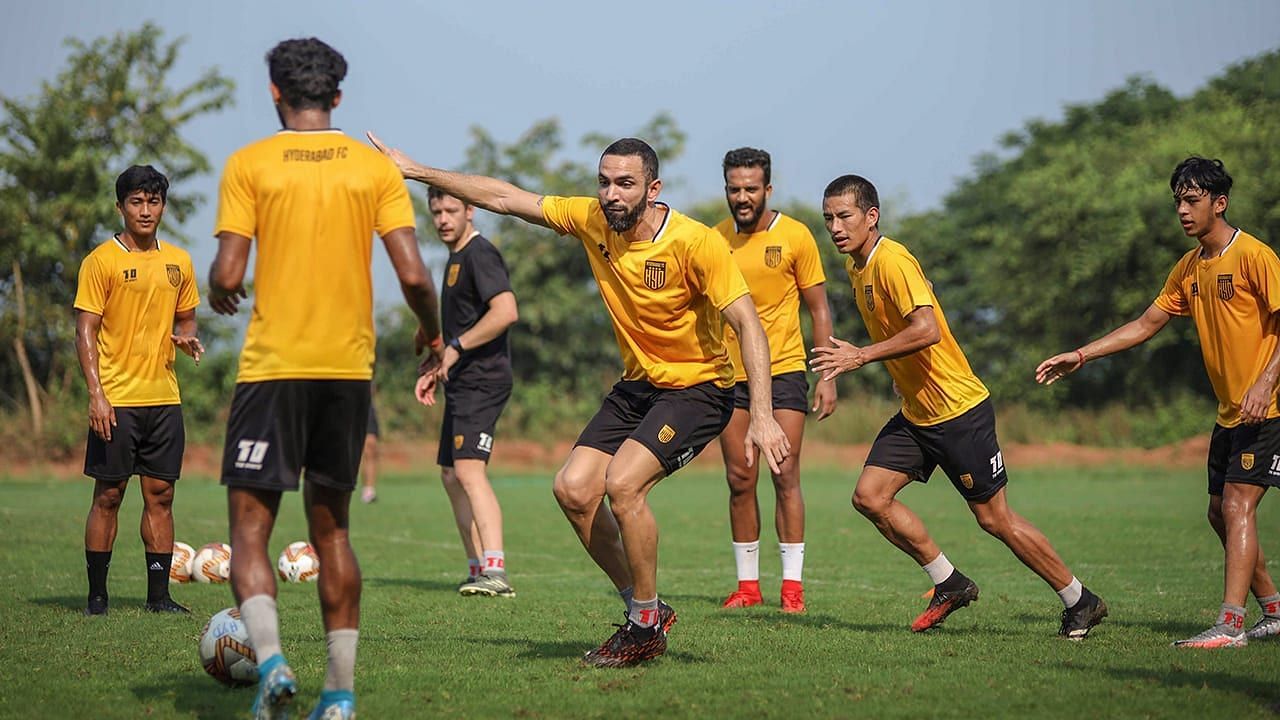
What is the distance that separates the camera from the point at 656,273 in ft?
24.3

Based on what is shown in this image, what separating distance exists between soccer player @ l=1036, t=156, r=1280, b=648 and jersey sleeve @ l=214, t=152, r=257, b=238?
183 inches

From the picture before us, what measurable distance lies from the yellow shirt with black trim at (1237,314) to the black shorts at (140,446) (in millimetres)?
6836

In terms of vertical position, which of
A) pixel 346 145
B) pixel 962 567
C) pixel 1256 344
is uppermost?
pixel 346 145

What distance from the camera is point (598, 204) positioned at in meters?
7.67

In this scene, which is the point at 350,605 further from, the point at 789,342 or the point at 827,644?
the point at 789,342

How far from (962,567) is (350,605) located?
8.35m

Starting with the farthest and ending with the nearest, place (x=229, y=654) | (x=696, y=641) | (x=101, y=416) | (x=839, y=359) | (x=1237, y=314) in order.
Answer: (x=101, y=416) < (x=1237, y=314) < (x=696, y=641) < (x=839, y=359) < (x=229, y=654)

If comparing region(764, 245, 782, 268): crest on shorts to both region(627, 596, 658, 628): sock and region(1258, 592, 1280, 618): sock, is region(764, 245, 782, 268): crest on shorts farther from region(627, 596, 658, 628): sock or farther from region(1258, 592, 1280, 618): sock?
region(1258, 592, 1280, 618): sock

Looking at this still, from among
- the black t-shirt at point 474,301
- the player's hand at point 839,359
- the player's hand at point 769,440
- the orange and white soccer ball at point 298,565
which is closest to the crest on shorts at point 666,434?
the player's hand at point 769,440

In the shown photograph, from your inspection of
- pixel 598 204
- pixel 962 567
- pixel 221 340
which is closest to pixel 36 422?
pixel 221 340

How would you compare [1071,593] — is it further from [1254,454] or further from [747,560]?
[747,560]

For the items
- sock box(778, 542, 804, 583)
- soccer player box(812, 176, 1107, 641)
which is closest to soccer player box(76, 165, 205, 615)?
sock box(778, 542, 804, 583)

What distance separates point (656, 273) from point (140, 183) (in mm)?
4055

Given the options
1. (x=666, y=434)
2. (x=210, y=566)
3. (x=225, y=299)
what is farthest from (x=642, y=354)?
(x=210, y=566)
